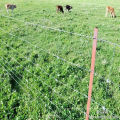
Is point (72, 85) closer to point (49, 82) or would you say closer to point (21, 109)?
point (49, 82)

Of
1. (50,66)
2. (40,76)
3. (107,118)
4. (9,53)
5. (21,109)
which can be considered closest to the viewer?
(107,118)

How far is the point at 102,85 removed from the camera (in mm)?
3465

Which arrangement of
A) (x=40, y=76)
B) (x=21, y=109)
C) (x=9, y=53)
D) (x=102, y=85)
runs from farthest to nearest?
(x=9, y=53) < (x=40, y=76) < (x=102, y=85) < (x=21, y=109)

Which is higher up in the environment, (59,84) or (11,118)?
(59,84)

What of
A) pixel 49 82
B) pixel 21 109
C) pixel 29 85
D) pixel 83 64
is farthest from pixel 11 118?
pixel 83 64

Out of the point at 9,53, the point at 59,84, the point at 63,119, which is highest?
the point at 9,53

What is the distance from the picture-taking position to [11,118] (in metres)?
2.75

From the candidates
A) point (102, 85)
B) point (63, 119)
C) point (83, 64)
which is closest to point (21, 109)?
point (63, 119)

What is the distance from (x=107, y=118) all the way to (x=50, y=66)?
2.10m

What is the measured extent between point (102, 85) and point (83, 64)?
1081 millimetres

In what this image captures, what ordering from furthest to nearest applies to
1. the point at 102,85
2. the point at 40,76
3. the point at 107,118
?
the point at 40,76, the point at 102,85, the point at 107,118

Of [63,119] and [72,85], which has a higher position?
[72,85]

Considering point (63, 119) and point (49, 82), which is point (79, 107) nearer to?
point (63, 119)

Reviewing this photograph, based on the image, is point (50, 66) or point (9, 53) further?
point (9, 53)
